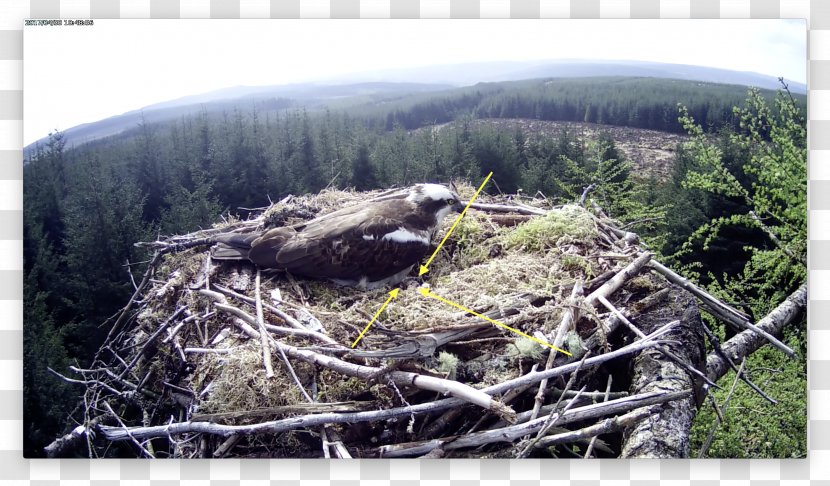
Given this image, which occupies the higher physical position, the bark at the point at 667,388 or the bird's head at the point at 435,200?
the bird's head at the point at 435,200

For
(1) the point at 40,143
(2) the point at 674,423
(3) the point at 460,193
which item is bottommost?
(2) the point at 674,423

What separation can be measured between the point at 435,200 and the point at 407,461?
1.32 m

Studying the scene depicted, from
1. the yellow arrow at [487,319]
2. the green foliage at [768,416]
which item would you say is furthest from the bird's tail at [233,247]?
the green foliage at [768,416]

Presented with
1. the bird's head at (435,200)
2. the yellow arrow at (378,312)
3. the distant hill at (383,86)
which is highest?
the distant hill at (383,86)

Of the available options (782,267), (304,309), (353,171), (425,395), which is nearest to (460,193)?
(353,171)

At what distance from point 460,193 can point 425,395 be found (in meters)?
1.37

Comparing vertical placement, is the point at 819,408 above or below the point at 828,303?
below

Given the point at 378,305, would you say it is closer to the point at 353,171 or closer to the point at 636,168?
the point at 353,171

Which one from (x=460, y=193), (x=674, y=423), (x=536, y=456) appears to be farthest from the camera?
(x=460, y=193)

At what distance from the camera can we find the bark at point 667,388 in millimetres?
1955

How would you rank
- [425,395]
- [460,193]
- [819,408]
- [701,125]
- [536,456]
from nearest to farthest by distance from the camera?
[425,395] < [536,456] < [819,408] < [701,125] < [460,193]

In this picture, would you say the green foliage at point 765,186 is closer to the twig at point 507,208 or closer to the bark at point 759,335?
the bark at point 759,335

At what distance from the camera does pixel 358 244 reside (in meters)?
2.86

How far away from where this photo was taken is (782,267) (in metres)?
2.66
